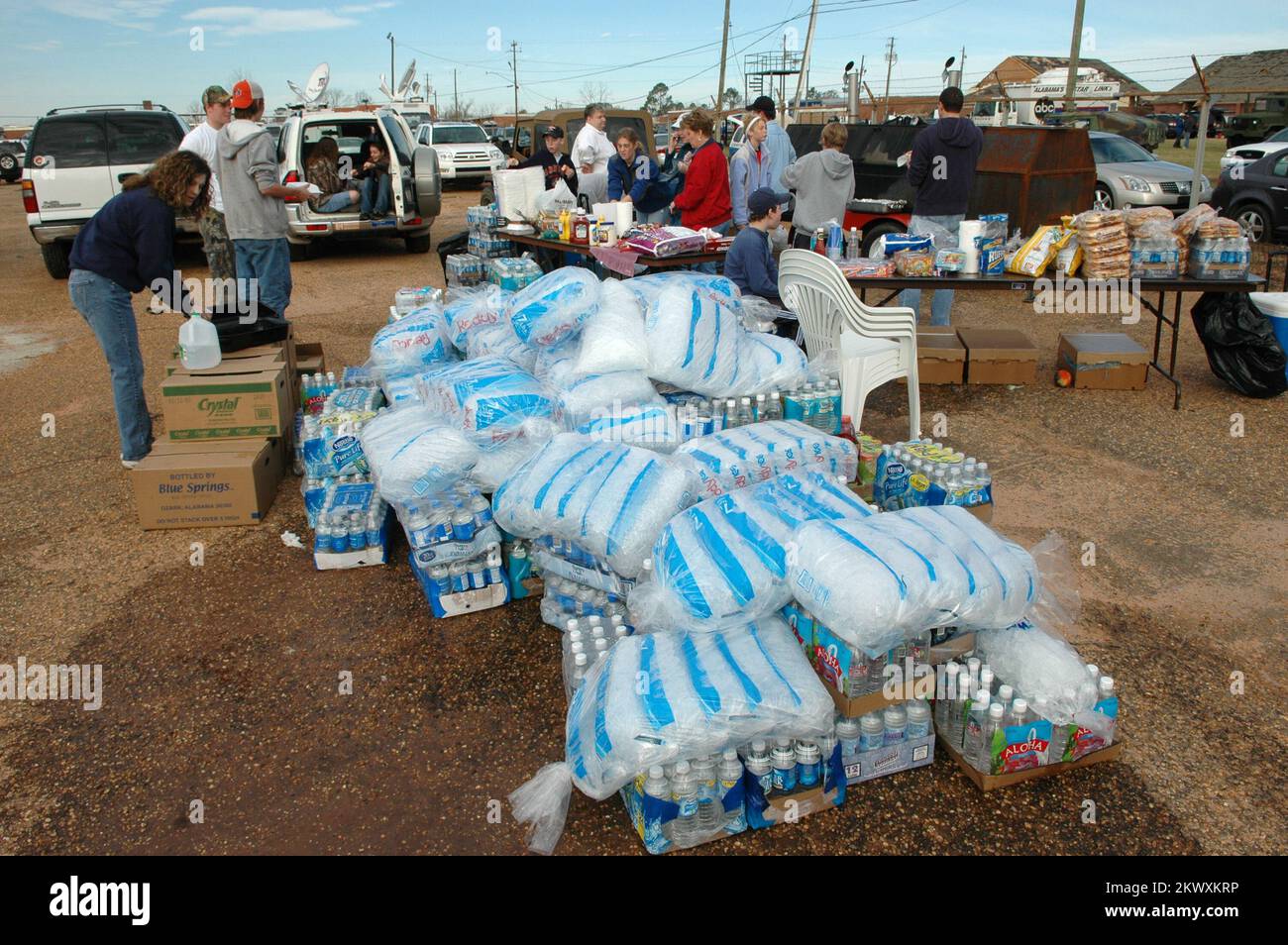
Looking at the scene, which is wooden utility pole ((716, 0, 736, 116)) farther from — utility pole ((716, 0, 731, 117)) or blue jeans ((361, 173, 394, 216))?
blue jeans ((361, 173, 394, 216))

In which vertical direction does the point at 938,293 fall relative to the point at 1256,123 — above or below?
below

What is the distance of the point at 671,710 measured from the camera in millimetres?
2566

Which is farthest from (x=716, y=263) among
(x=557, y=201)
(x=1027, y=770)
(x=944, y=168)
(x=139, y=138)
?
(x=139, y=138)

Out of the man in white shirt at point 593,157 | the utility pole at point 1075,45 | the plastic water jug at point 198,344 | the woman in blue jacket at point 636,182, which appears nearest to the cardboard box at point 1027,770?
the plastic water jug at point 198,344

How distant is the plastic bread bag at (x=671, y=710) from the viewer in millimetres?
2551

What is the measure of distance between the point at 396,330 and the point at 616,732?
3644mm

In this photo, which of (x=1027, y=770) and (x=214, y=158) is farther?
(x=214, y=158)

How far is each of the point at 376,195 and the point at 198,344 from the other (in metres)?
7.41

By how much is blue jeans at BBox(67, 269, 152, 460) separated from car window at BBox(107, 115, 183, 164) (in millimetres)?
7223

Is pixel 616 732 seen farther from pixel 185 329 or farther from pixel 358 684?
pixel 185 329

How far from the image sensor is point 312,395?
566 cm

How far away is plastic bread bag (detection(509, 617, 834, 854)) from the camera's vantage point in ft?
8.37

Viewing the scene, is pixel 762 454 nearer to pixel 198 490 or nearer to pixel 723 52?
pixel 198 490

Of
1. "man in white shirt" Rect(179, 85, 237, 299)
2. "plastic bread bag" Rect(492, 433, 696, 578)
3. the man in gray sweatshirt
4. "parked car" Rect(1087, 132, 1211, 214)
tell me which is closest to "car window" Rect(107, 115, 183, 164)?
"man in white shirt" Rect(179, 85, 237, 299)
